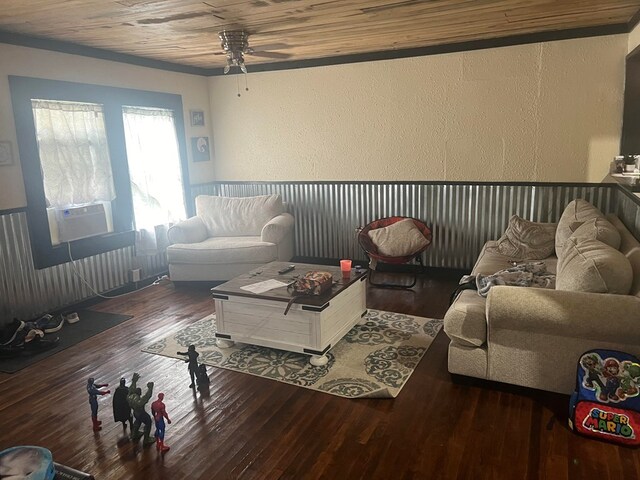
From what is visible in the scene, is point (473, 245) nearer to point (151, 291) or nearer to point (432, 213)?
point (432, 213)

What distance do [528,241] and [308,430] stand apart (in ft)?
9.04

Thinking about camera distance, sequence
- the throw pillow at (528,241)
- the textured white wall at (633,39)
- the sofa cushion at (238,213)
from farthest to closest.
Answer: the sofa cushion at (238,213) < the throw pillow at (528,241) < the textured white wall at (633,39)

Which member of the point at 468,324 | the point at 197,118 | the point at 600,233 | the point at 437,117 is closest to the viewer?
the point at 468,324

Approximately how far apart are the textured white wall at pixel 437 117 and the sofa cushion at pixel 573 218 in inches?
24.6

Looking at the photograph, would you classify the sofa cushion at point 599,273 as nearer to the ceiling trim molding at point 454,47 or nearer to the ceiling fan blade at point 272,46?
the ceiling trim molding at point 454,47

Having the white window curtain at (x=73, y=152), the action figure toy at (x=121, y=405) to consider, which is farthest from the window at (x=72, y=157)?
the action figure toy at (x=121, y=405)

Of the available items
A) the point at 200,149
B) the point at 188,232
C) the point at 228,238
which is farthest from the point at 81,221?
the point at 200,149

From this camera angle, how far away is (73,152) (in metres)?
4.41

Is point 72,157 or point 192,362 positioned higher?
point 72,157

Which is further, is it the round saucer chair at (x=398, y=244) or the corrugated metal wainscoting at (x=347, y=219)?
the round saucer chair at (x=398, y=244)

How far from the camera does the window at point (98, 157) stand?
13.4 feet

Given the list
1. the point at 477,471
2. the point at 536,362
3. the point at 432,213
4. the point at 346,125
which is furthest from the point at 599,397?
the point at 346,125

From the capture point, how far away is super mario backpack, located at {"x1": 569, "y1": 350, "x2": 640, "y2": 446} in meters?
2.24

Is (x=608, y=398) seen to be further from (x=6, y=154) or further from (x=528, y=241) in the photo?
(x=6, y=154)
